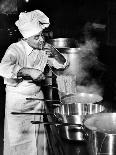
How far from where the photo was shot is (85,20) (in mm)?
7102

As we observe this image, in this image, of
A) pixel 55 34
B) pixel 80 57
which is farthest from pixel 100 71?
pixel 55 34

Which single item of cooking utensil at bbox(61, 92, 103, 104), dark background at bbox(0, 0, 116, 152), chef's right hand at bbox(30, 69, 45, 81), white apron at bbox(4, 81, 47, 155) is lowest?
white apron at bbox(4, 81, 47, 155)

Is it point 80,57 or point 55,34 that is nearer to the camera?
point 80,57

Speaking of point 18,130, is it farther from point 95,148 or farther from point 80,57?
point 95,148

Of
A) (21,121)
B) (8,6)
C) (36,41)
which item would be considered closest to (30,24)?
(36,41)

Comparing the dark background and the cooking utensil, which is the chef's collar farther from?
the dark background

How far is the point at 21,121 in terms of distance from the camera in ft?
9.80

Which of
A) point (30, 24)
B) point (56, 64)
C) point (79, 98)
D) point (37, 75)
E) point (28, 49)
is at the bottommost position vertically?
point (79, 98)

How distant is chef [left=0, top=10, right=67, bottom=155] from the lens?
281cm

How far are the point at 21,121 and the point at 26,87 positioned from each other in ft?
1.41

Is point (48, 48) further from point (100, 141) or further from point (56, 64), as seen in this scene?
point (100, 141)

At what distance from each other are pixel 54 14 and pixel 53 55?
5358 millimetres

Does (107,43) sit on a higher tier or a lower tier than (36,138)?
higher

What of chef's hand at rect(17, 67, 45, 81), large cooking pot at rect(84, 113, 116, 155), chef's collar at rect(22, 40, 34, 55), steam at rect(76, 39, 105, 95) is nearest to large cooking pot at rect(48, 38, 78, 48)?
steam at rect(76, 39, 105, 95)
